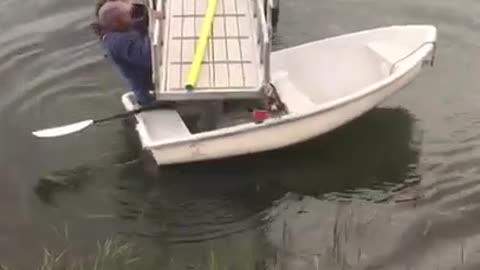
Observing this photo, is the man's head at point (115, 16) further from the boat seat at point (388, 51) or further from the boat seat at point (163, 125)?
the boat seat at point (388, 51)

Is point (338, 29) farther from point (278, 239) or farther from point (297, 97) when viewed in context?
point (278, 239)

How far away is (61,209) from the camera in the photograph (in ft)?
26.6

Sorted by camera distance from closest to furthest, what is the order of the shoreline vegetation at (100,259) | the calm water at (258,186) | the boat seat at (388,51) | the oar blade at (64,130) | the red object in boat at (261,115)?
the shoreline vegetation at (100,259), the calm water at (258,186), the red object in boat at (261,115), the oar blade at (64,130), the boat seat at (388,51)

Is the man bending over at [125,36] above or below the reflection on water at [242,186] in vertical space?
above

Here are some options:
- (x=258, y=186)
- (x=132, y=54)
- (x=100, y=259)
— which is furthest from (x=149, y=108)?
(x=100, y=259)

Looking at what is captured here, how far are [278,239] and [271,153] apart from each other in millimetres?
1045

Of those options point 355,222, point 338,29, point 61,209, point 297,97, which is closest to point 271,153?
point 297,97

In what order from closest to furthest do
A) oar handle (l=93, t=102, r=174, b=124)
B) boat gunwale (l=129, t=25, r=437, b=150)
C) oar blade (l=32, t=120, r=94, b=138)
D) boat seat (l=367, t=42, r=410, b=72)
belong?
1. boat gunwale (l=129, t=25, r=437, b=150)
2. oar handle (l=93, t=102, r=174, b=124)
3. oar blade (l=32, t=120, r=94, b=138)
4. boat seat (l=367, t=42, r=410, b=72)

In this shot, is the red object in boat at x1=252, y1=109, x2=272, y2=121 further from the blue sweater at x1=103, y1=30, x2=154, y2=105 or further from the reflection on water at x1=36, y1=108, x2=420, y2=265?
the blue sweater at x1=103, y1=30, x2=154, y2=105

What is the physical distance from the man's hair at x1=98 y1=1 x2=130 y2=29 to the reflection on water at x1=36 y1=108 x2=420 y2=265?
47.0 inches

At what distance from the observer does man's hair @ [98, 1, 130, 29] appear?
810 centimetres

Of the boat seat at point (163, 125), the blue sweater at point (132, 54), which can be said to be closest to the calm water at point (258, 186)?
the boat seat at point (163, 125)

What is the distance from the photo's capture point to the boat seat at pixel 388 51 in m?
8.77

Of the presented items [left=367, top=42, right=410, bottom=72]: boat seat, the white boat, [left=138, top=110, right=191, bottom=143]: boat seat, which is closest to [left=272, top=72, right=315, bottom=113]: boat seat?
the white boat
